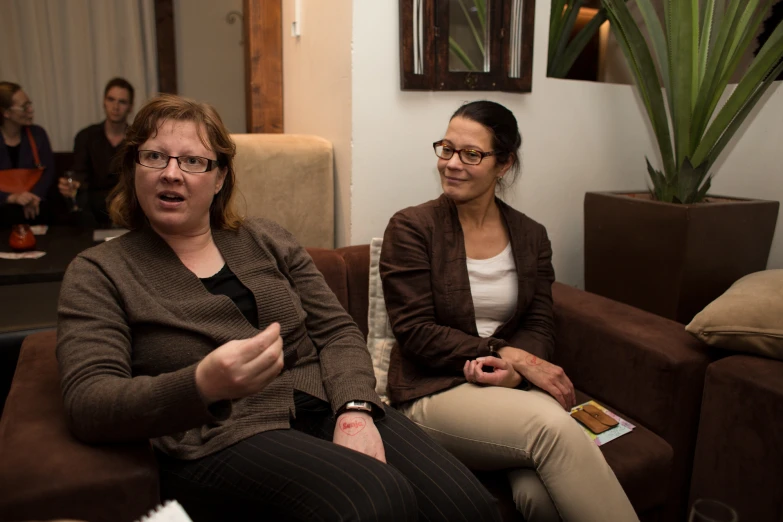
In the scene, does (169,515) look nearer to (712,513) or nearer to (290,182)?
(712,513)

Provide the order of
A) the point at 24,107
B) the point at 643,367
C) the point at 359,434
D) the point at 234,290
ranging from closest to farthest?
the point at 359,434
the point at 234,290
the point at 643,367
the point at 24,107

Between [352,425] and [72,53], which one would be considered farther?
[72,53]

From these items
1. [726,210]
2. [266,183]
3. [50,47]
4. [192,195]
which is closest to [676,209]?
[726,210]

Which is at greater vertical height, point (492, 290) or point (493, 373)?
point (492, 290)

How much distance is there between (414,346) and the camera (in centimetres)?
161

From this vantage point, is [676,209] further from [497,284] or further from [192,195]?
[192,195]

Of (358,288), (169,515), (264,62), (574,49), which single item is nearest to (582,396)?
(358,288)

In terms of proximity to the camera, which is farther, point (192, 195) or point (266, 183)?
point (266, 183)

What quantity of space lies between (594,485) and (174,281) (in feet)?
3.32

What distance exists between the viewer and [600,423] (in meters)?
1.59

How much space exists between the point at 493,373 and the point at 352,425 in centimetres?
41

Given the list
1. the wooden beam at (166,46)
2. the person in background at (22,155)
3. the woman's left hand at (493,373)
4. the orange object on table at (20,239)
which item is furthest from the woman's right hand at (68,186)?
the woman's left hand at (493,373)

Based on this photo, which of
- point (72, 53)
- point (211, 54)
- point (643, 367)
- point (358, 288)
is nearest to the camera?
point (643, 367)

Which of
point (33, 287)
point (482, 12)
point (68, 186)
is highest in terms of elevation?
point (482, 12)
